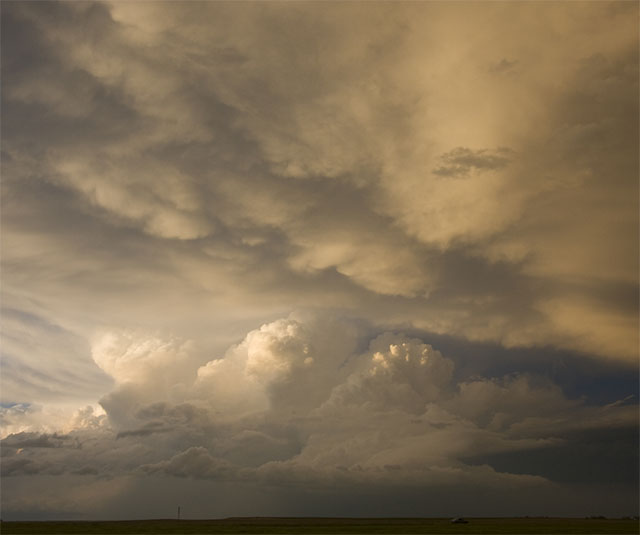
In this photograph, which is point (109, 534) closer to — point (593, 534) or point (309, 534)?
point (309, 534)

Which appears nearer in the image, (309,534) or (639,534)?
(309,534)

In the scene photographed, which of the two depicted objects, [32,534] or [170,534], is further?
[32,534]

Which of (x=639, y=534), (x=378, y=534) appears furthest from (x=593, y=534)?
(x=378, y=534)

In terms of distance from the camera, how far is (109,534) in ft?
589

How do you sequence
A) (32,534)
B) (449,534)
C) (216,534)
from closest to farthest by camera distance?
1. (449,534)
2. (216,534)
3. (32,534)

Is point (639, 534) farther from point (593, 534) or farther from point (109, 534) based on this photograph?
point (109, 534)

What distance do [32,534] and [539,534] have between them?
158 metres

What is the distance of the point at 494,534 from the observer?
6663 inches

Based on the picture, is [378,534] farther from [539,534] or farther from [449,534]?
[539,534]

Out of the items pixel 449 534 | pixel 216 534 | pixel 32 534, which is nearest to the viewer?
pixel 449 534

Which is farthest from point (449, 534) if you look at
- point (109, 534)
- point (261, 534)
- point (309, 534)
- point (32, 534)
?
point (32, 534)

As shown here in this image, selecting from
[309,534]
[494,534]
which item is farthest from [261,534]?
[494,534]

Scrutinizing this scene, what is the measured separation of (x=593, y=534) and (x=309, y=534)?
84.8 metres

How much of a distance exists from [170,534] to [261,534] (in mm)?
30288
